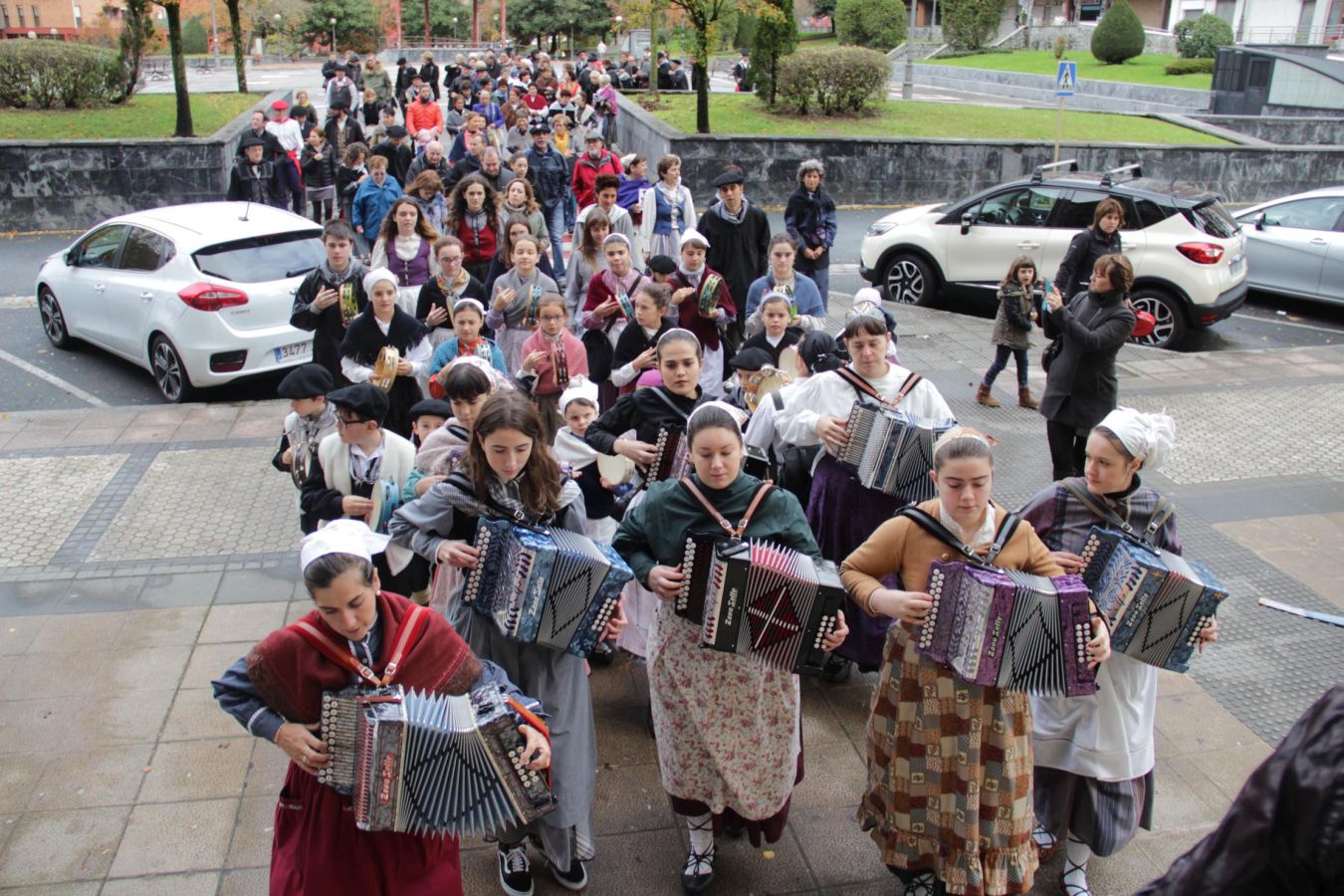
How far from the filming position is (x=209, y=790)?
4941mm

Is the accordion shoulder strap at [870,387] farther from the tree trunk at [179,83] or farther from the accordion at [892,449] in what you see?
the tree trunk at [179,83]

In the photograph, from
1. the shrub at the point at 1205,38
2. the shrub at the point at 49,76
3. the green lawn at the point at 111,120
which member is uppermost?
the shrub at the point at 1205,38

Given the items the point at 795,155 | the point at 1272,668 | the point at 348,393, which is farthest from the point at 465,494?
the point at 795,155

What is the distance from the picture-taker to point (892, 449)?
509 cm

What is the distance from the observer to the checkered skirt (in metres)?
3.87

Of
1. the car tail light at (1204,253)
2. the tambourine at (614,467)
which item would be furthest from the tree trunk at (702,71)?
the tambourine at (614,467)

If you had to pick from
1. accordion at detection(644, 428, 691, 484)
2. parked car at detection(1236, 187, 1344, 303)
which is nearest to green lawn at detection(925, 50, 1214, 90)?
parked car at detection(1236, 187, 1344, 303)

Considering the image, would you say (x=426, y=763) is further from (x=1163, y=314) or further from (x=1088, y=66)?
(x=1088, y=66)

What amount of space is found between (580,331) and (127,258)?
18.4 feet

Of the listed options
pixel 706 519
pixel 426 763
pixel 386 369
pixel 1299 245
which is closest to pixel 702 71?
pixel 1299 245

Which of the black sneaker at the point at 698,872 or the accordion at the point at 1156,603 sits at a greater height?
the accordion at the point at 1156,603

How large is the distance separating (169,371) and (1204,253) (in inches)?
428

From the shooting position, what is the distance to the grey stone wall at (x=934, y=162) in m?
21.4

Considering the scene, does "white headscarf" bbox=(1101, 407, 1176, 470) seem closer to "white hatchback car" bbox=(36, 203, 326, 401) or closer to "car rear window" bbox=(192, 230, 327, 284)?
"car rear window" bbox=(192, 230, 327, 284)
